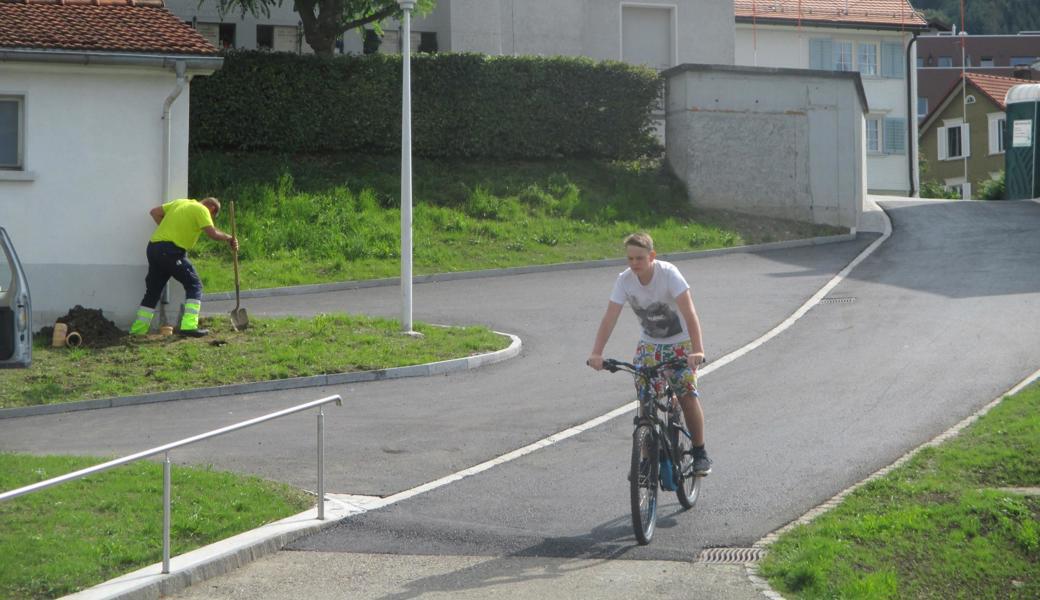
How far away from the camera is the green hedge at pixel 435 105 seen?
27219 mm

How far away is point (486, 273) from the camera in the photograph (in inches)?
909

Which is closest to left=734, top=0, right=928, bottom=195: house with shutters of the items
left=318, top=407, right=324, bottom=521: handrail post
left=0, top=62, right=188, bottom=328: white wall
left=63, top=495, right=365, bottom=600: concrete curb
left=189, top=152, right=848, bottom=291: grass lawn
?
left=189, top=152, right=848, bottom=291: grass lawn

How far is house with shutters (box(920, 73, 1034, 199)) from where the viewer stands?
5797cm

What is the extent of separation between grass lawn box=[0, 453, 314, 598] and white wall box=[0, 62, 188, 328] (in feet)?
28.2

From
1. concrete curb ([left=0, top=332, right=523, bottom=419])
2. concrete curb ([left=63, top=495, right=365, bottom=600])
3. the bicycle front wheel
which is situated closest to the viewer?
concrete curb ([left=63, top=495, right=365, bottom=600])

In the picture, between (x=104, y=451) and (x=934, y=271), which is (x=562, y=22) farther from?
(x=104, y=451)

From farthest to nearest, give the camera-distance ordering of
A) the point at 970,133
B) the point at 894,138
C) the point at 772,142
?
the point at 970,133, the point at 894,138, the point at 772,142

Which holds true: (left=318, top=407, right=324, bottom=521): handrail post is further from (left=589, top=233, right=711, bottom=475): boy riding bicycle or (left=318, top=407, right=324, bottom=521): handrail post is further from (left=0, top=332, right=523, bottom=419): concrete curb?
(left=0, top=332, right=523, bottom=419): concrete curb

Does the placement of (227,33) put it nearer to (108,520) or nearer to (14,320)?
(14,320)

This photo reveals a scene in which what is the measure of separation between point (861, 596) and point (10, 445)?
7900 mm

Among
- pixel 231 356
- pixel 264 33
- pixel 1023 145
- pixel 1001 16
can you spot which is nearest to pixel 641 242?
pixel 231 356

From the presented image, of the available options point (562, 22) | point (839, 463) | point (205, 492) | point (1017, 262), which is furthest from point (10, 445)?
point (562, 22)

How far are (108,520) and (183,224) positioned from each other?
9630 mm

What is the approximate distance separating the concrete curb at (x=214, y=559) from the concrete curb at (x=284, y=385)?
5431 millimetres
